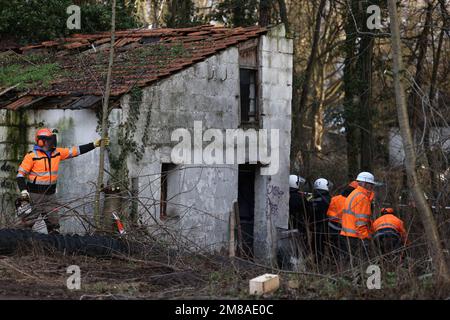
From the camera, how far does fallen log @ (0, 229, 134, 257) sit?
10633 mm

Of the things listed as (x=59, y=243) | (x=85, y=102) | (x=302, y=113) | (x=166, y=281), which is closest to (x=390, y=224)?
(x=166, y=281)

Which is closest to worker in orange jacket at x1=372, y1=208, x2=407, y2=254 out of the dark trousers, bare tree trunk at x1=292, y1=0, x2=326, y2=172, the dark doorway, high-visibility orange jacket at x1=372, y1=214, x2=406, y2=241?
high-visibility orange jacket at x1=372, y1=214, x2=406, y2=241

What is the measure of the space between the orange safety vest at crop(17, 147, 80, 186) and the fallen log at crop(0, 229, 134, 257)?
2.68 meters

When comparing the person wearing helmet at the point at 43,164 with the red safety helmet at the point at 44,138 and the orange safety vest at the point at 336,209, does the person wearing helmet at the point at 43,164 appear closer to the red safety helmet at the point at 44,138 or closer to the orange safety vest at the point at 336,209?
the red safety helmet at the point at 44,138

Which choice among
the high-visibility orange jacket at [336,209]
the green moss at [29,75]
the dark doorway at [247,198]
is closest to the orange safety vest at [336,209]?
the high-visibility orange jacket at [336,209]

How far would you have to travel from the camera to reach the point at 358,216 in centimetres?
1252

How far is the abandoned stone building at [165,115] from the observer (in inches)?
559

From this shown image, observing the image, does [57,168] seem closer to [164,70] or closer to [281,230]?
[164,70]

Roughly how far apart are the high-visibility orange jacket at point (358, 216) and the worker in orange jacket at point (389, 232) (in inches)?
29.0

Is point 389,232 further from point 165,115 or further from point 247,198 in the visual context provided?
point 247,198

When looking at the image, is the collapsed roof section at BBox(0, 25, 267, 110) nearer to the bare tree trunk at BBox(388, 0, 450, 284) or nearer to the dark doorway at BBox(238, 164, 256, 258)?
the dark doorway at BBox(238, 164, 256, 258)

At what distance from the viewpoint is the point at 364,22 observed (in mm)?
21625

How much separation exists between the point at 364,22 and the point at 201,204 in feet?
27.6
